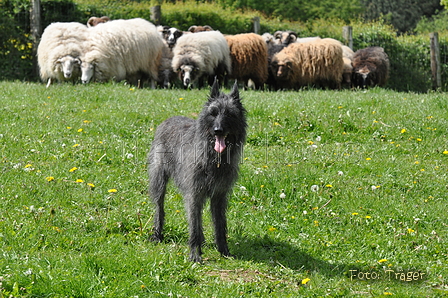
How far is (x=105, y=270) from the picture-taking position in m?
4.84

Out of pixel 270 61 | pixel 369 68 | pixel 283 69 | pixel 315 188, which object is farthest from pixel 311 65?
pixel 315 188

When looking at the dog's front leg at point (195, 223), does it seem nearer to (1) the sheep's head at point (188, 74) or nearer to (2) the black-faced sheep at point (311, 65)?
(1) the sheep's head at point (188, 74)

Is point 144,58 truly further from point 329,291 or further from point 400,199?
point 329,291

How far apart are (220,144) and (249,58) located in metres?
12.9

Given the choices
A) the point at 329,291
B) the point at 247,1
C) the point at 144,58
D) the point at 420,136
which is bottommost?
the point at 329,291

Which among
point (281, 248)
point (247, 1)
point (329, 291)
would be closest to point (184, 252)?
point (281, 248)

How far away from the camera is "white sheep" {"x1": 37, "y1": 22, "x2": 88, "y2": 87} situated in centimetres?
1451

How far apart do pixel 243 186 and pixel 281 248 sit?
1.38 metres

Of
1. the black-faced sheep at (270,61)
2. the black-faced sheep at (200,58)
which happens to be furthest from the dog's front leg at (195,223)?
the black-faced sheep at (270,61)

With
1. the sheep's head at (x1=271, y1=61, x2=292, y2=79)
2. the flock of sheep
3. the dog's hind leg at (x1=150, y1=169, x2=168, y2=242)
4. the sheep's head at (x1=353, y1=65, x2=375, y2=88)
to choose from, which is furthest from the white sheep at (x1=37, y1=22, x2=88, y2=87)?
the sheep's head at (x1=353, y1=65, x2=375, y2=88)

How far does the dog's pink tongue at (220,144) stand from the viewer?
5.24 meters

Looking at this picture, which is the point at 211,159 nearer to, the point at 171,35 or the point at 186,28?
the point at 171,35

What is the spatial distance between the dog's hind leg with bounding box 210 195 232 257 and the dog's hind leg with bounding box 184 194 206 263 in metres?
0.15

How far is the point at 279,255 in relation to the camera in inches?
227
